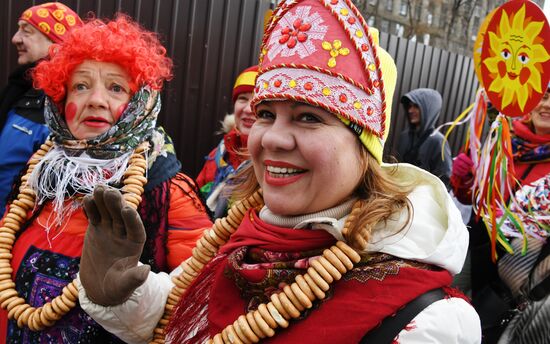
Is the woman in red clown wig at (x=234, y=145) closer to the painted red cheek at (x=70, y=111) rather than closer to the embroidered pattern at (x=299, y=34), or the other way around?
the painted red cheek at (x=70, y=111)

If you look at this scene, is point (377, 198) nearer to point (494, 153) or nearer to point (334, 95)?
Answer: point (334, 95)

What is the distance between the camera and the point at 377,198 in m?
1.19

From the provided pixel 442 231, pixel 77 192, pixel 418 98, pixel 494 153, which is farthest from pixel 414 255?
pixel 418 98

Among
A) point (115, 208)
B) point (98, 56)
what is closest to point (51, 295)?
point (115, 208)

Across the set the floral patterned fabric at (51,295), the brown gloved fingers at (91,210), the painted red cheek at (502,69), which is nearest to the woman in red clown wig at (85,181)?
the floral patterned fabric at (51,295)

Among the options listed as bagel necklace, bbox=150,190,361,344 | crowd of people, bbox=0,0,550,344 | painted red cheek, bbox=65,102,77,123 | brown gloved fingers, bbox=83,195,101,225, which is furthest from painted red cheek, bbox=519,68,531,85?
painted red cheek, bbox=65,102,77,123

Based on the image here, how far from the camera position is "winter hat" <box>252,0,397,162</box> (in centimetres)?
115

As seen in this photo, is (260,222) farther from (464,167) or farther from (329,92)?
(464,167)

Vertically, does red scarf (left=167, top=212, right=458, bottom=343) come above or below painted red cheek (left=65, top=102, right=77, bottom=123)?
below

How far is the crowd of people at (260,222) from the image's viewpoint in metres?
1.09

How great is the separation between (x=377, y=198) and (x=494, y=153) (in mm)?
1456

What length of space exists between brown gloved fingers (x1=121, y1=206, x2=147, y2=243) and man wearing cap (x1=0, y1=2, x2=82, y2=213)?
1.53m

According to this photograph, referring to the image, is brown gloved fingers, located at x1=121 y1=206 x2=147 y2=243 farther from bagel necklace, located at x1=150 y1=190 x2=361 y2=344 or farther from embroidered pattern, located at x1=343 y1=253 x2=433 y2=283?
embroidered pattern, located at x1=343 y1=253 x2=433 y2=283

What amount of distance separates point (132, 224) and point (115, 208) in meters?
0.07
